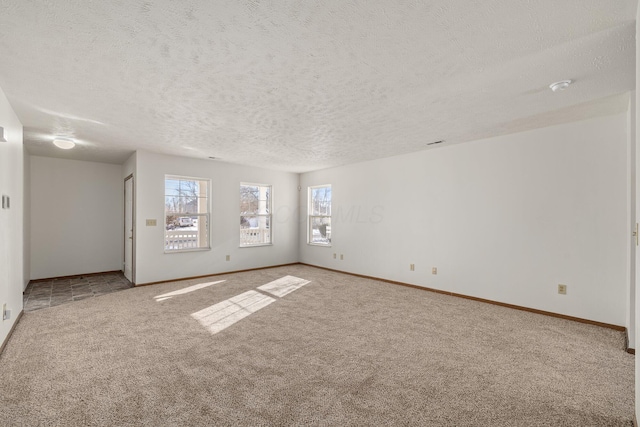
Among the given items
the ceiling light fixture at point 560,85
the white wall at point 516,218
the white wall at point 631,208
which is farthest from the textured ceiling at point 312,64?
the white wall at point 516,218

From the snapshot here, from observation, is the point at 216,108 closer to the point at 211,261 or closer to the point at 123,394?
the point at 123,394

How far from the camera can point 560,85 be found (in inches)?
98.8

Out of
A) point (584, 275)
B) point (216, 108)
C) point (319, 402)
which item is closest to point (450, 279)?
point (584, 275)

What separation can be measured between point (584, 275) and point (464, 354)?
6.90 ft

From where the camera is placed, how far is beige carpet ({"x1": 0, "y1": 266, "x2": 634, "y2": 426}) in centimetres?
182

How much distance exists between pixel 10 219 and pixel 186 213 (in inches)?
116

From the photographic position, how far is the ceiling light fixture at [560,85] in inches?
97.7

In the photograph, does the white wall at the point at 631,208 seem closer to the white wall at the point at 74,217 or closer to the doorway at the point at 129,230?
the doorway at the point at 129,230

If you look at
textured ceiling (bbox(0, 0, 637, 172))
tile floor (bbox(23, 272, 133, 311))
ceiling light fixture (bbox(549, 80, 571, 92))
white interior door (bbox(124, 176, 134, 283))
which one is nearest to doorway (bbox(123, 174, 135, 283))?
white interior door (bbox(124, 176, 134, 283))

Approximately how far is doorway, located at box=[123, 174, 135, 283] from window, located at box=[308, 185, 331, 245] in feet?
12.5

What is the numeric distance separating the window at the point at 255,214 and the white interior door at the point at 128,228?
6.96ft

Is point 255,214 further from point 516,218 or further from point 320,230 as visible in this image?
point 516,218

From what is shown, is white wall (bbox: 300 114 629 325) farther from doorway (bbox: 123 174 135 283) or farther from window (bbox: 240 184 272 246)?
doorway (bbox: 123 174 135 283)

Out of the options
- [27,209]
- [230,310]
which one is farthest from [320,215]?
[27,209]
